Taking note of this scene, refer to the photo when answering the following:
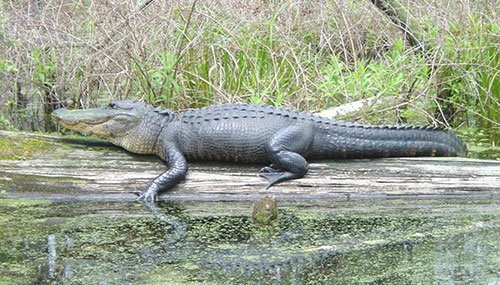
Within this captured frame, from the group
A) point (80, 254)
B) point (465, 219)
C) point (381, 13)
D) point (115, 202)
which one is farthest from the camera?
point (381, 13)

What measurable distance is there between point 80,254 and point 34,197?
926 mm

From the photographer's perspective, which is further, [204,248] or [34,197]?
[34,197]

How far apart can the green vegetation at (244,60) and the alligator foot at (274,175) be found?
116cm

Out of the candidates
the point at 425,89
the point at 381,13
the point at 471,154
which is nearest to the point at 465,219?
the point at 471,154

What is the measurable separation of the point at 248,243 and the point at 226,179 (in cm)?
83

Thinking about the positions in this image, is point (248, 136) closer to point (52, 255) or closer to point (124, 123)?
point (124, 123)

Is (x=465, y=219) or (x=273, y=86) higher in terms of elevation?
(x=273, y=86)

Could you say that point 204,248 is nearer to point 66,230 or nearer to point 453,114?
point 66,230

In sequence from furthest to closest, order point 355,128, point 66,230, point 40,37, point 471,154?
point 40,37
point 471,154
point 355,128
point 66,230

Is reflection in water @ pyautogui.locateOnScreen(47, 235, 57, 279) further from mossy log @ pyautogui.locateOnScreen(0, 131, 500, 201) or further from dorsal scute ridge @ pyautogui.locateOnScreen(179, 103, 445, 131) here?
dorsal scute ridge @ pyautogui.locateOnScreen(179, 103, 445, 131)

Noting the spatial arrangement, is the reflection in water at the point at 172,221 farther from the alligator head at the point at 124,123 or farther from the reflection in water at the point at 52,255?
the alligator head at the point at 124,123

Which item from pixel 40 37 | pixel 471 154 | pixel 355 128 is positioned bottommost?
pixel 471 154

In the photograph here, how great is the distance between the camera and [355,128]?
4.30m

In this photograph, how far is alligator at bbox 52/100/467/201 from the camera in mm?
4066
